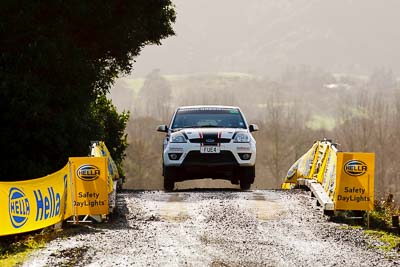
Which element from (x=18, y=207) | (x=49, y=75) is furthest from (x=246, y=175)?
(x=18, y=207)

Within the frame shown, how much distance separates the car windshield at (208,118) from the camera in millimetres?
17734

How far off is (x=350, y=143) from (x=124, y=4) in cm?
9344

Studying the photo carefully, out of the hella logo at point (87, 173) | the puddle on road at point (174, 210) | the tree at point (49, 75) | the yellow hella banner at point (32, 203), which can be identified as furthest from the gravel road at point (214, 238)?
the tree at point (49, 75)

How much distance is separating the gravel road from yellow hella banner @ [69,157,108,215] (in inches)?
14.0

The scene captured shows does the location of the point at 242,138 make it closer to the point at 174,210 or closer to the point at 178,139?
the point at 178,139

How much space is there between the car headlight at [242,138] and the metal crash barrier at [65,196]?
4.69 metres

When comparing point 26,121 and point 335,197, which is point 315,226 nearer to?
point 335,197

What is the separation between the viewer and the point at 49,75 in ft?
58.4

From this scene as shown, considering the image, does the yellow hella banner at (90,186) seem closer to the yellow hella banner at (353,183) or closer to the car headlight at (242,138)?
the yellow hella banner at (353,183)

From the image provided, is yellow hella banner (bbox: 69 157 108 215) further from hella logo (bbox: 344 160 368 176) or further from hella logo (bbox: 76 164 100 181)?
hella logo (bbox: 344 160 368 176)

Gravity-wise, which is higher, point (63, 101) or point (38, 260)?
point (63, 101)

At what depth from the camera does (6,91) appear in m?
16.3

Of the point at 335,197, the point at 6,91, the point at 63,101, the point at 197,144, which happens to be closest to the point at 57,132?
the point at 63,101

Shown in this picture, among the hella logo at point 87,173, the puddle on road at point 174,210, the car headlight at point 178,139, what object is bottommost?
the puddle on road at point 174,210
